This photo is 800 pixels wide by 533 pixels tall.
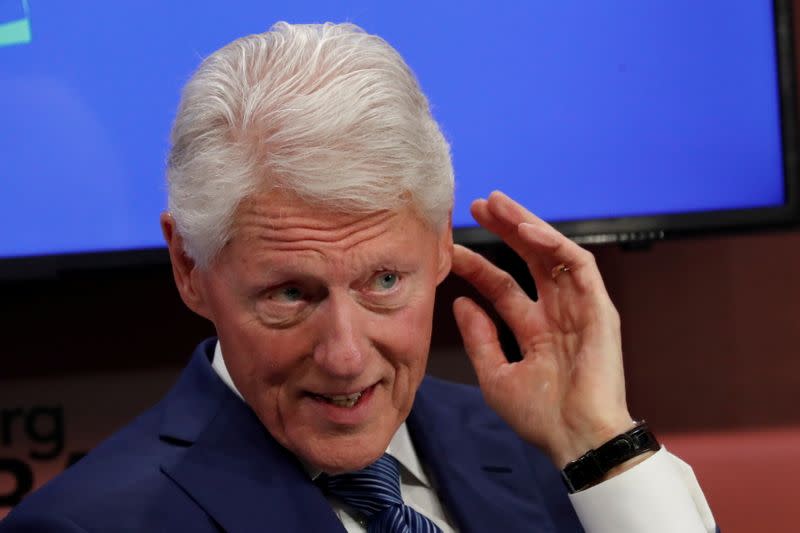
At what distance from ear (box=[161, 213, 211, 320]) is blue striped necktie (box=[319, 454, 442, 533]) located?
0.25 meters

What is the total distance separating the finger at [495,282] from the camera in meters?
1.59

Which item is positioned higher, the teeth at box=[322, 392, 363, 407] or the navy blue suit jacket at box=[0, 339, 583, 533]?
the teeth at box=[322, 392, 363, 407]

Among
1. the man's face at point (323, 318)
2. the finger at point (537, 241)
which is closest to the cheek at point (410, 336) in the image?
the man's face at point (323, 318)

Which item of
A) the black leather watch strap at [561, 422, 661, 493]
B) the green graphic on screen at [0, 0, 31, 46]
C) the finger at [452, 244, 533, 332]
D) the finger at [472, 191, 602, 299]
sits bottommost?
the black leather watch strap at [561, 422, 661, 493]

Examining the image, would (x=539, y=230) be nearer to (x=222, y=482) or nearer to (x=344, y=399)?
(x=344, y=399)

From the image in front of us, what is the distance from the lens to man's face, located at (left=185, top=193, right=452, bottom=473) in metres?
1.23

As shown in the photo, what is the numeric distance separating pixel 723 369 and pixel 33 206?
1251 mm

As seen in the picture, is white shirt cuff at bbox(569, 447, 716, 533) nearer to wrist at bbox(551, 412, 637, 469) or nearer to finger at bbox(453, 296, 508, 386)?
wrist at bbox(551, 412, 637, 469)

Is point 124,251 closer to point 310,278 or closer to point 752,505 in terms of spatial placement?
point 310,278

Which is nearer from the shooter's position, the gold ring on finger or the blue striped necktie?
the blue striped necktie

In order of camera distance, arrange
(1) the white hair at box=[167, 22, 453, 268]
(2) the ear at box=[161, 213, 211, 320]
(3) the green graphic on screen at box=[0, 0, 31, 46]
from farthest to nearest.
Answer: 1. (3) the green graphic on screen at box=[0, 0, 31, 46]
2. (2) the ear at box=[161, 213, 211, 320]
3. (1) the white hair at box=[167, 22, 453, 268]

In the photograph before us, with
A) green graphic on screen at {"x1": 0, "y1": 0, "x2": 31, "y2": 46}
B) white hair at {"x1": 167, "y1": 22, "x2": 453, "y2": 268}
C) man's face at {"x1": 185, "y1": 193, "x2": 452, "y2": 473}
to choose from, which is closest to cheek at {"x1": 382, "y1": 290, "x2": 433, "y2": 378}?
man's face at {"x1": 185, "y1": 193, "x2": 452, "y2": 473}

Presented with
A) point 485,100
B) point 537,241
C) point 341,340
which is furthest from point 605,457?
point 485,100

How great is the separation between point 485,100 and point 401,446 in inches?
27.6
